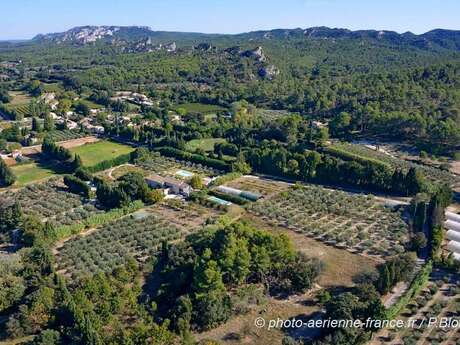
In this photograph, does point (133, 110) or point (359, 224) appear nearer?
point (359, 224)

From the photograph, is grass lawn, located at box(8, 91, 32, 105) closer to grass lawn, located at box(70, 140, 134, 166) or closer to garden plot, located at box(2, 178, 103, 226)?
grass lawn, located at box(70, 140, 134, 166)

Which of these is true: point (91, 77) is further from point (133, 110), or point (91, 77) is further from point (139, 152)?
point (139, 152)

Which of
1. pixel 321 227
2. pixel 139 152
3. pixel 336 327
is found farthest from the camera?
pixel 139 152

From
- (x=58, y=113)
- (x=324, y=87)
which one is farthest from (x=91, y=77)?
(x=324, y=87)

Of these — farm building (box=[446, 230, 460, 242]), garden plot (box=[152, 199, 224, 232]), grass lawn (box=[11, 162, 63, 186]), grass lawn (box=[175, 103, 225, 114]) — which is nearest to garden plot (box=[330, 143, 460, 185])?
farm building (box=[446, 230, 460, 242])

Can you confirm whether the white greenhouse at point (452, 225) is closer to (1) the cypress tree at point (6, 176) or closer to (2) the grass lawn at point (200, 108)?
(1) the cypress tree at point (6, 176)

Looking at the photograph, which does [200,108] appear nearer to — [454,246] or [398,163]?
[398,163]

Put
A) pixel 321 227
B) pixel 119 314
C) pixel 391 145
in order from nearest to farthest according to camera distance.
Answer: pixel 119 314 < pixel 321 227 < pixel 391 145

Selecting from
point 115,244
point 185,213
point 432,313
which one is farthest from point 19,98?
point 432,313
